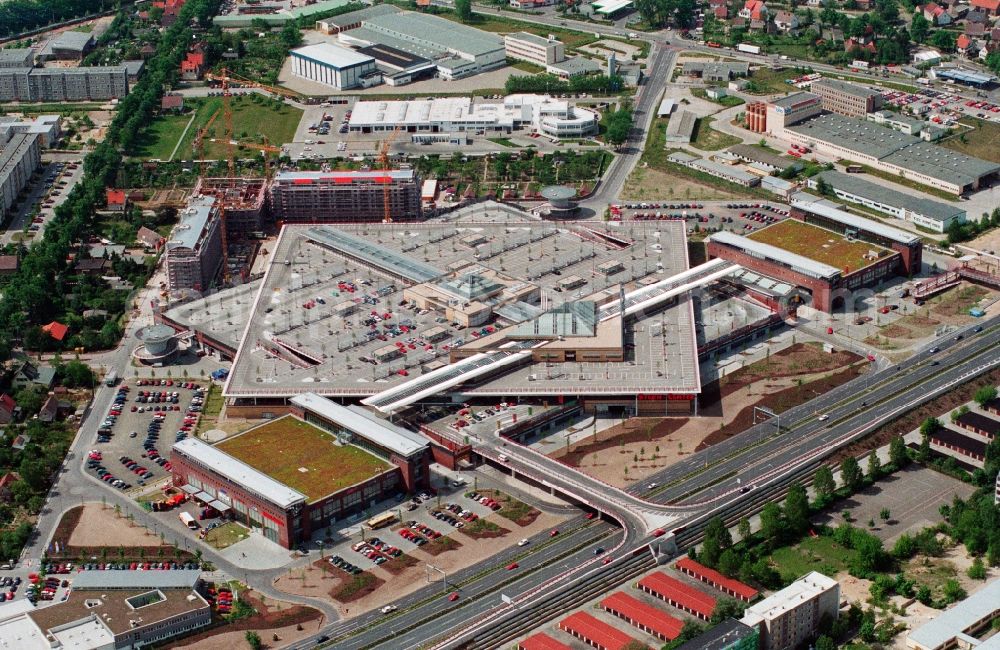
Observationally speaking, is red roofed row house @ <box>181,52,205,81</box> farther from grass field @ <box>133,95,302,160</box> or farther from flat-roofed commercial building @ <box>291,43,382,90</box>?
flat-roofed commercial building @ <box>291,43,382,90</box>

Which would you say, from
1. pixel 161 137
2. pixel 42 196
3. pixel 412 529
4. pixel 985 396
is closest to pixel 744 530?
pixel 412 529

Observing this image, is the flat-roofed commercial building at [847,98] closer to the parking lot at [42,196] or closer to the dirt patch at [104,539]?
the parking lot at [42,196]

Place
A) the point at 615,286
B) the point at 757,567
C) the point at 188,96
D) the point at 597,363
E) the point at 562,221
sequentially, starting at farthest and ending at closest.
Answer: the point at 188,96 < the point at 562,221 < the point at 615,286 < the point at 597,363 < the point at 757,567

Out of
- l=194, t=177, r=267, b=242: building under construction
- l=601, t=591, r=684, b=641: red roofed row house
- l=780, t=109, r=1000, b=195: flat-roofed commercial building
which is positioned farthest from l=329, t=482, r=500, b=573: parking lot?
l=780, t=109, r=1000, b=195: flat-roofed commercial building

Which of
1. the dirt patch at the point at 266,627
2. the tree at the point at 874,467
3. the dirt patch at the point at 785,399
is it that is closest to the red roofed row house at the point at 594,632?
the dirt patch at the point at 266,627

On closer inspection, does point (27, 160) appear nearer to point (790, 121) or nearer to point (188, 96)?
point (188, 96)

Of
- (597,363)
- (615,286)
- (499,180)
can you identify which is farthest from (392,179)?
(597,363)
